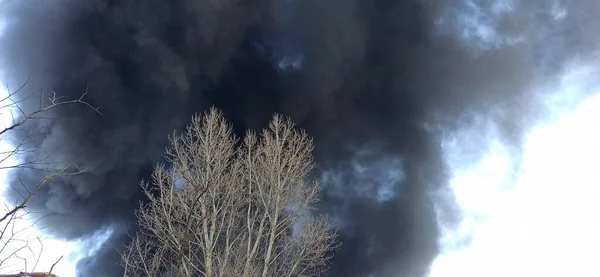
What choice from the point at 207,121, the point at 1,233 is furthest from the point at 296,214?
the point at 1,233

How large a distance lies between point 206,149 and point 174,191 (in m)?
2.86

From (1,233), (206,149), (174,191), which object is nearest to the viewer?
(1,233)

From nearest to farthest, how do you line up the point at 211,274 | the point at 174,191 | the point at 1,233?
1. the point at 1,233
2. the point at 211,274
3. the point at 174,191

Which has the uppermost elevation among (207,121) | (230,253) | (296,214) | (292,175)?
(207,121)

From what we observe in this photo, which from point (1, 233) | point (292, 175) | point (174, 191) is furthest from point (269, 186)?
point (1, 233)

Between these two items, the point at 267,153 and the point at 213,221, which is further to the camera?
the point at 267,153

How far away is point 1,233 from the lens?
344 cm

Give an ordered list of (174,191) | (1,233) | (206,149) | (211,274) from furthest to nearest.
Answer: (206,149)
(174,191)
(211,274)
(1,233)

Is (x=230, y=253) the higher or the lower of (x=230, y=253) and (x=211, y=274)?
the higher

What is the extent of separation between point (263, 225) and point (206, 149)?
498cm

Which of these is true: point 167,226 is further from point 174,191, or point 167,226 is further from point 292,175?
point 292,175

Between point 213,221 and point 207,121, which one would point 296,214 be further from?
point 207,121

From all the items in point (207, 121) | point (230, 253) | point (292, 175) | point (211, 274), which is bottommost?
point (211, 274)

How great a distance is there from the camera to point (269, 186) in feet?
76.9
